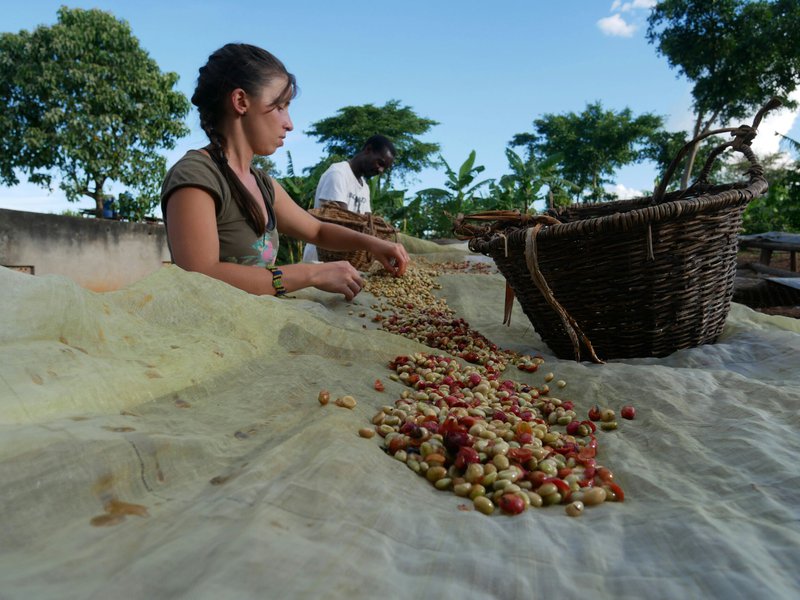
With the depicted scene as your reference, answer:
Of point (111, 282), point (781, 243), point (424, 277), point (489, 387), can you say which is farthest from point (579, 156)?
point (489, 387)

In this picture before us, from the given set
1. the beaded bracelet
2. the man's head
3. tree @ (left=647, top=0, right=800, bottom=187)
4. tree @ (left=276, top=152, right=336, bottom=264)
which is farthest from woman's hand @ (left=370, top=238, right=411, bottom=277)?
tree @ (left=647, top=0, right=800, bottom=187)

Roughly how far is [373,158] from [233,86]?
276 centimetres

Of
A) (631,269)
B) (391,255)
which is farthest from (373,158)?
(631,269)

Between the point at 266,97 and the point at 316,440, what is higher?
the point at 266,97

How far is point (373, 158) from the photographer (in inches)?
189

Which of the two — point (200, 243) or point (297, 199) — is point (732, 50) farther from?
point (200, 243)

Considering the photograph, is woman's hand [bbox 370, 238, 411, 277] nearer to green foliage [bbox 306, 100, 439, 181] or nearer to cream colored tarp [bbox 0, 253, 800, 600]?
cream colored tarp [bbox 0, 253, 800, 600]

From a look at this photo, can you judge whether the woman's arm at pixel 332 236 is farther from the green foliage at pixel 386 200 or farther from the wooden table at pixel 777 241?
the wooden table at pixel 777 241

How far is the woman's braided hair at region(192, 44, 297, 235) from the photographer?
209 centimetres

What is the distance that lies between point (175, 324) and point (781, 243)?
8822mm

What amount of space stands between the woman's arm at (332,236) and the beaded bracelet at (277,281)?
0.59m

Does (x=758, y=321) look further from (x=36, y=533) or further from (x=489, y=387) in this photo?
(x=36, y=533)

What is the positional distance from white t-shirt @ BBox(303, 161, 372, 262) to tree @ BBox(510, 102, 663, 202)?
20759 millimetres

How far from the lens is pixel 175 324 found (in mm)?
1459
